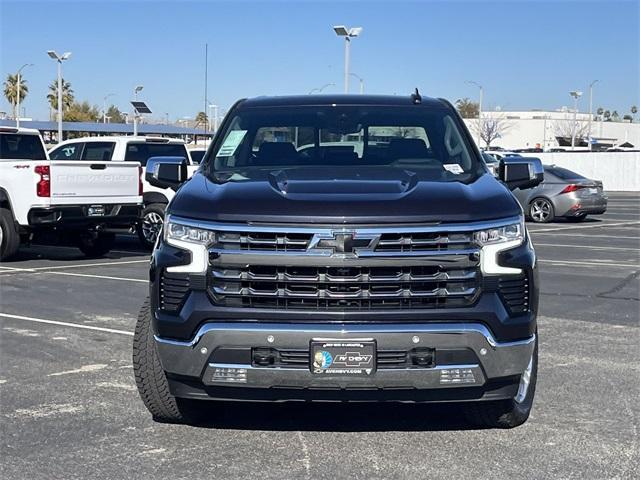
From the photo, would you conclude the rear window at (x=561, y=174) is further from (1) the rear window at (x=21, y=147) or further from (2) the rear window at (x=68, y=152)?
(1) the rear window at (x=21, y=147)

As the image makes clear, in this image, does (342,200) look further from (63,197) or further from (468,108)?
(468,108)

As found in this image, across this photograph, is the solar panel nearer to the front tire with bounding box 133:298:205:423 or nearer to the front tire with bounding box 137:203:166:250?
the front tire with bounding box 137:203:166:250

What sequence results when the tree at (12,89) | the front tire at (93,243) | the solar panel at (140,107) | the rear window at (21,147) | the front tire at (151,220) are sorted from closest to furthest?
the rear window at (21,147)
the front tire at (93,243)
the front tire at (151,220)
the solar panel at (140,107)
the tree at (12,89)

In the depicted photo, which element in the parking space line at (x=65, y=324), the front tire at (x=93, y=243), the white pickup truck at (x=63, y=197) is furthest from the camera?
the front tire at (x=93, y=243)

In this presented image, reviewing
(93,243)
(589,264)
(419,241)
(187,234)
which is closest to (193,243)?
(187,234)

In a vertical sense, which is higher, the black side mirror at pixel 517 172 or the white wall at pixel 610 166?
the black side mirror at pixel 517 172

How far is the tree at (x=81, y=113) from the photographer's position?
94375 millimetres

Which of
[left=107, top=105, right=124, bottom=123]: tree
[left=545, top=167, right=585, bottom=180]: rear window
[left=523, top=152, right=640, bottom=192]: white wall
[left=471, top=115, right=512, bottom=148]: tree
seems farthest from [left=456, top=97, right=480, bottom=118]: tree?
[left=545, top=167, right=585, bottom=180]: rear window

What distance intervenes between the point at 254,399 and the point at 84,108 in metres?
104

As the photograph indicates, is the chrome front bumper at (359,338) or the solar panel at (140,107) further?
the solar panel at (140,107)

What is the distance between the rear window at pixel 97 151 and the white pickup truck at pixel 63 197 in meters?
2.10

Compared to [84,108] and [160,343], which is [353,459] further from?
[84,108]

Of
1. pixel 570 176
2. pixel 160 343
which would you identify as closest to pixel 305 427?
pixel 160 343

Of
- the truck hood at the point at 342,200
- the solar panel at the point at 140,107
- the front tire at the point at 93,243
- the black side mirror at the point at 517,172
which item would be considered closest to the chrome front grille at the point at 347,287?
the truck hood at the point at 342,200
